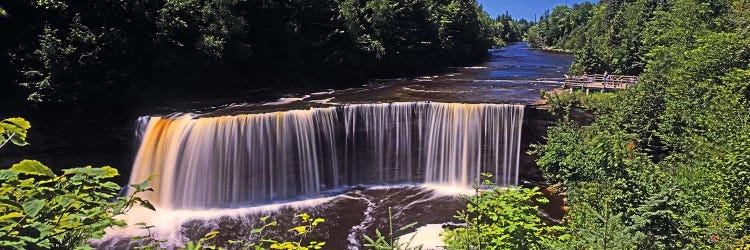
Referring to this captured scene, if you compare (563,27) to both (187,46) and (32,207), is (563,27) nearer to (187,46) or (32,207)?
(187,46)

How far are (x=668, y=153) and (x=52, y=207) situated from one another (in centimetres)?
1826

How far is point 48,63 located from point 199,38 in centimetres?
666

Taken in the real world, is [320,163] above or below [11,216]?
below

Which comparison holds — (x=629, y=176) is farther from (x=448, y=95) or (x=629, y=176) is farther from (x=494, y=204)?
(x=448, y=95)

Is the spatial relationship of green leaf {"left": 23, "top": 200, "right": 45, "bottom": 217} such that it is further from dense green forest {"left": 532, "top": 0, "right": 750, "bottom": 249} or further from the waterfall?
the waterfall

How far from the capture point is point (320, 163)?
18.6 meters

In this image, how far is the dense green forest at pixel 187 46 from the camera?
56.7ft

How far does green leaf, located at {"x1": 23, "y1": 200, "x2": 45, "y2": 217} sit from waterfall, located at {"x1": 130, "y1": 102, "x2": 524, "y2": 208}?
14739 mm

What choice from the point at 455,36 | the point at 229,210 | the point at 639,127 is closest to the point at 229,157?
the point at 229,210

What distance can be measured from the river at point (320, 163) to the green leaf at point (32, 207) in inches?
457

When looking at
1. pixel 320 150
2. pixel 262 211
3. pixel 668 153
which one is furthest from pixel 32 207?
pixel 668 153

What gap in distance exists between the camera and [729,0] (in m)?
29.7

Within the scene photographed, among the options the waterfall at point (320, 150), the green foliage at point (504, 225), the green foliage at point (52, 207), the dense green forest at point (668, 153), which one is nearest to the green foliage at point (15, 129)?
the green foliage at point (52, 207)

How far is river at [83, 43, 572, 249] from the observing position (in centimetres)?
1566
